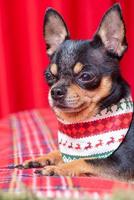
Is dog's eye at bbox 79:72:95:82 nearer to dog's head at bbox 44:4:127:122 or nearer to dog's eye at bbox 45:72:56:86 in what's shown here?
dog's head at bbox 44:4:127:122

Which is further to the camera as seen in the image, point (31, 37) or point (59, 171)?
→ point (31, 37)

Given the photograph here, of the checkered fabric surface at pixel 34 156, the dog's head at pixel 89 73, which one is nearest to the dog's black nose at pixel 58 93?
the dog's head at pixel 89 73

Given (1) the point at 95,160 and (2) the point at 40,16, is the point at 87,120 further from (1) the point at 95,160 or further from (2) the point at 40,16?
(2) the point at 40,16

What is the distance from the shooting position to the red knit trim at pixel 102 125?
146 centimetres

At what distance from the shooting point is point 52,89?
1428mm

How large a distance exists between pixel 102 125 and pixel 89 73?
0.16 m

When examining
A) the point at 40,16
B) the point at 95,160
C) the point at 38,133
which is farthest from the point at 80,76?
the point at 40,16

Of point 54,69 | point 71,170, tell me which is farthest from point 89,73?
point 71,170

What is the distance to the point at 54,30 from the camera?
5.32ft

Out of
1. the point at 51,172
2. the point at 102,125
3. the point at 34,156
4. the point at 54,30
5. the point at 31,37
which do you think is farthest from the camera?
the point at 31,37

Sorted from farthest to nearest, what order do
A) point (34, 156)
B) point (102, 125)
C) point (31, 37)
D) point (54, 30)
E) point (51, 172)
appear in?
1. point (31, 37)
2. point (34, 156)
3. point (54, 30)
4. point (102, 125)
5. point (51, 172)

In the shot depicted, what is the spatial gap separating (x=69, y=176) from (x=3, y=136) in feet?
2.77

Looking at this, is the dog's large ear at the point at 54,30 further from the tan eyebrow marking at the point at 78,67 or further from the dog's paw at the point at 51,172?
the dog's paw at the point at 51,172

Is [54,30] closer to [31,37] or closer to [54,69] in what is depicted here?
[54,69]
